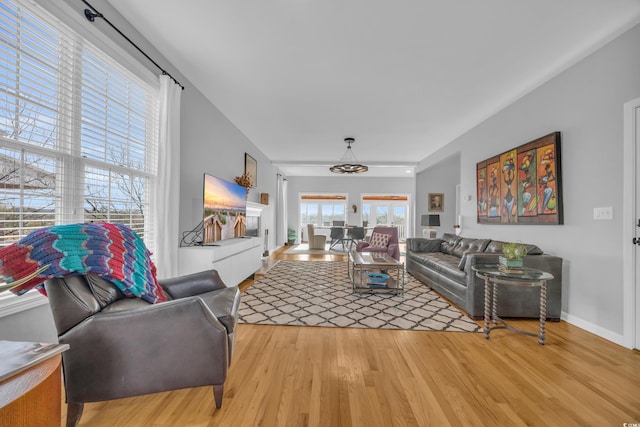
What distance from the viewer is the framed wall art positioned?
2.94 m

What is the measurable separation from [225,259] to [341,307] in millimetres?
1521

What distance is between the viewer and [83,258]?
4.57ft

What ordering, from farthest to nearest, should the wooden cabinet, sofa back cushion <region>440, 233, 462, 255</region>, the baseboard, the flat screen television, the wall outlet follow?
sofa back cushion <region>440, 233, 462, 255</region> < the flat screen television < the wall outlet < the baseboard < the wooden cabinet

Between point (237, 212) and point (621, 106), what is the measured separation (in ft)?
14.8

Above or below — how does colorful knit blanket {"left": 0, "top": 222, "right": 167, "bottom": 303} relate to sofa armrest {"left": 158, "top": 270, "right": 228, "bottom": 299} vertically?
above

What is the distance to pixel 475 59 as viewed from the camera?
108 inches

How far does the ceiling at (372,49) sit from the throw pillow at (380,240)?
2.54 m

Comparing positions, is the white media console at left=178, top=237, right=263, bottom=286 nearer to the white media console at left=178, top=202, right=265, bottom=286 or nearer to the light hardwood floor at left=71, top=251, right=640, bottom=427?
the white media console at left=178, top=202, right=265, bottom=286

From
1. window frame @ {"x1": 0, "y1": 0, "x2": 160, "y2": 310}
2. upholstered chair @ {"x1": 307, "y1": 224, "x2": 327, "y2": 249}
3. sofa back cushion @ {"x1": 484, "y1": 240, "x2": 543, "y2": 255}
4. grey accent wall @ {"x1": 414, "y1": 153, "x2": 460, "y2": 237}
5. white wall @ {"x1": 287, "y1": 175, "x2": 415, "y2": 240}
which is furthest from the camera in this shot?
white wall @ {"x1": 287, "y1": 175, "x2": 415, "y2": 240}

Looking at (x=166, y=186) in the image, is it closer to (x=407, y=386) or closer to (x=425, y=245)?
(x=407, y=386)


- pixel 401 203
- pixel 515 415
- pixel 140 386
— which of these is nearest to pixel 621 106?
pixel 515 415

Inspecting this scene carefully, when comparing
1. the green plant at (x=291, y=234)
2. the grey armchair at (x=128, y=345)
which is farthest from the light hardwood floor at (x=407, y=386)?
the green plant at (x=291, y=234)

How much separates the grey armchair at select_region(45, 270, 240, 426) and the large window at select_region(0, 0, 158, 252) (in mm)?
681

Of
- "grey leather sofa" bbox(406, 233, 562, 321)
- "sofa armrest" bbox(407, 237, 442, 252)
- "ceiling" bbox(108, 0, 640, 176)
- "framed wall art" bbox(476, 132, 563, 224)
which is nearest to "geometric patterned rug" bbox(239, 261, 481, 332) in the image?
"grey leather sofa" bbox(406, 233, 562, 321)
